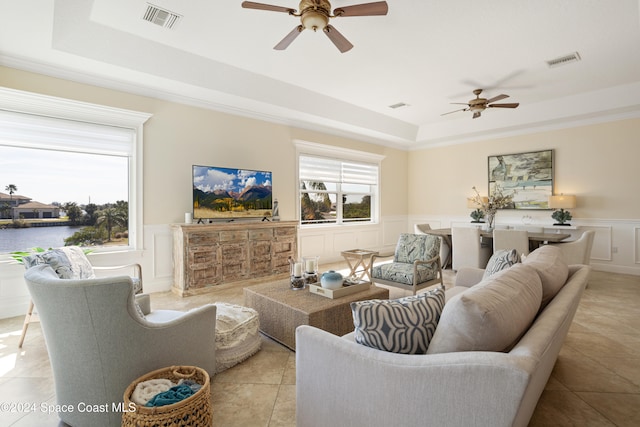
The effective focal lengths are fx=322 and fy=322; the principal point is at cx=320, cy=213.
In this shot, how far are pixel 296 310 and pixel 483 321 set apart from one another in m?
1.63

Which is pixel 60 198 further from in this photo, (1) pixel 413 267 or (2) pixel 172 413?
(1) pixel 413 267

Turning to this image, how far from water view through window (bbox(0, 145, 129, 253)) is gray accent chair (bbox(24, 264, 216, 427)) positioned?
265 centimetres

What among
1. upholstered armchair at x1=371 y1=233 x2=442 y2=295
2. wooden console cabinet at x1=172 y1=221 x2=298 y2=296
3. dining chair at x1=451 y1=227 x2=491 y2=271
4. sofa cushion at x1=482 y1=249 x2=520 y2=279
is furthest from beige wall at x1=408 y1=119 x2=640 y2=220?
sofa cushion at x1=482 y1=249 x2=520 y2=279

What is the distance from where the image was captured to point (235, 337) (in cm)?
247

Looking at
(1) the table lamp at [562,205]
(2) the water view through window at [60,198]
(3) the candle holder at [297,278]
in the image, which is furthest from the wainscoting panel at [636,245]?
(2) the water view through window at [60,198]

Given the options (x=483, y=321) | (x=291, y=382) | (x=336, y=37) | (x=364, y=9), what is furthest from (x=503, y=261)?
(x=336, y=37)

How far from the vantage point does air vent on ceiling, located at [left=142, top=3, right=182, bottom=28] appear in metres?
3.00

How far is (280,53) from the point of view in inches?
152

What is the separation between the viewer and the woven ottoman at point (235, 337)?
2.39 m

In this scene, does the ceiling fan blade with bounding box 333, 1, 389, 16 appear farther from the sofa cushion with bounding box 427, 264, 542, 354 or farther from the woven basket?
the woven basket

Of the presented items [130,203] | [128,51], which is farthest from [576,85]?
[130,203]

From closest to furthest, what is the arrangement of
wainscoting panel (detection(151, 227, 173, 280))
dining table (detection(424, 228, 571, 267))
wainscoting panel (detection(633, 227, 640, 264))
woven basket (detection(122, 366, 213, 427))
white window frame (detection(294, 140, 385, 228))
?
woven basket (detection(122, 366, 213, 427))
wainscoting panel (detection(151, 227, 173, 280))
dining table (detection(424, 228, 571, 267))
wainscoting panel (detection(633, 227, 640, 264))
white window frame (detection(294, 140, 385, 228))

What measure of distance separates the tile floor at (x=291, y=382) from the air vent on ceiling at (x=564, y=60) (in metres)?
3.12

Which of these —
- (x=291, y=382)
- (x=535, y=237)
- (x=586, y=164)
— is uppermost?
(x=586, y=164)
